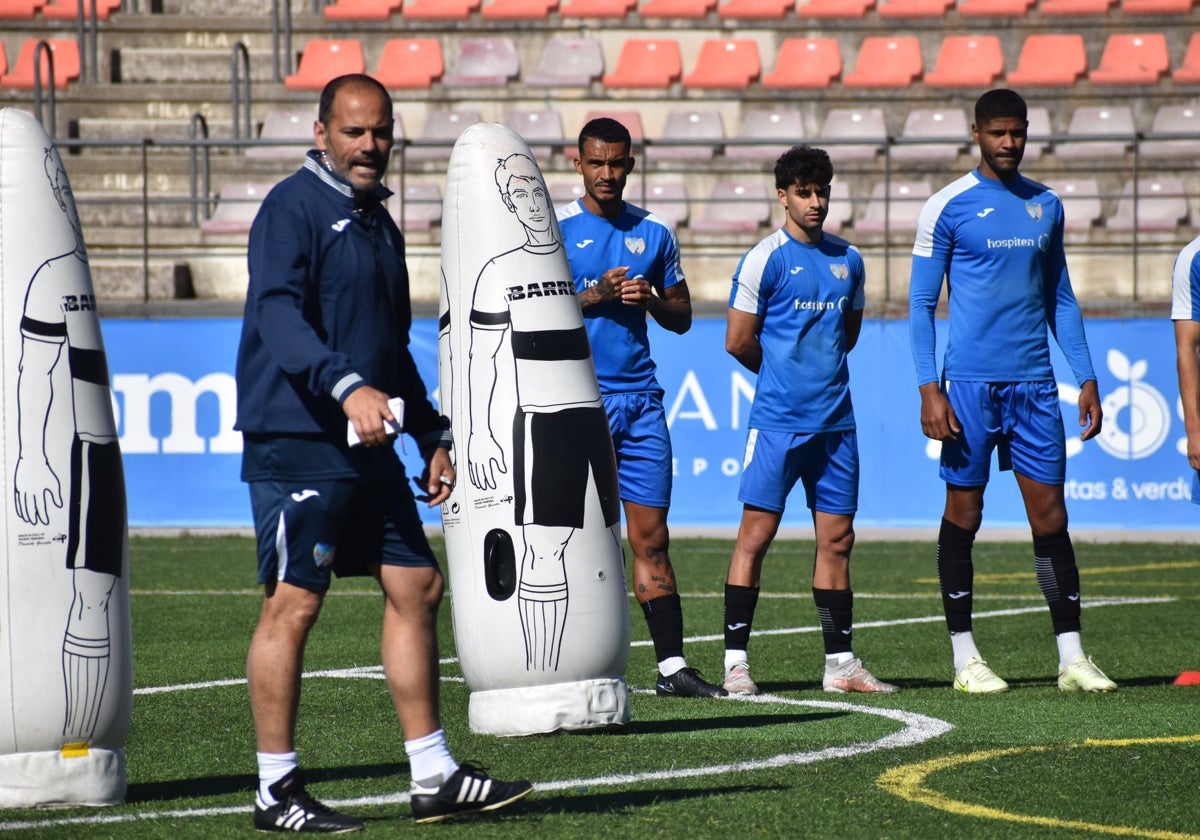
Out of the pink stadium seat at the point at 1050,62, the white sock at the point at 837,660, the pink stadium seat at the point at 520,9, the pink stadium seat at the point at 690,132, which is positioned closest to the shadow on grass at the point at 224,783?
the white sock at the point at 837,660

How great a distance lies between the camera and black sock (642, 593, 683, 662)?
7285 mm

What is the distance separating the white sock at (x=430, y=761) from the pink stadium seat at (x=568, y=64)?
54.5ft

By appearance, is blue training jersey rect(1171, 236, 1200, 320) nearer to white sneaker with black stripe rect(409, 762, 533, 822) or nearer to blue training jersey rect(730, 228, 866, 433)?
blue training jersey rect(730, 228, 866, 433)

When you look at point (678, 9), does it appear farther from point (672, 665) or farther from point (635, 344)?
point (672, 665)

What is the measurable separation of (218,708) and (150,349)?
9.12 metres

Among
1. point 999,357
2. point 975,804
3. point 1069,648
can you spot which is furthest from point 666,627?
point 975,804

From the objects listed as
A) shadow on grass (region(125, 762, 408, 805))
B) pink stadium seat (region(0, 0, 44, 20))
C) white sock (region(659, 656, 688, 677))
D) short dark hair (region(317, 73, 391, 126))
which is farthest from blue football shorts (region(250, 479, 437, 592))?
pink stadium seat (region(0, 0, 44, 20))

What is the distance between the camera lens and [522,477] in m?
6.09

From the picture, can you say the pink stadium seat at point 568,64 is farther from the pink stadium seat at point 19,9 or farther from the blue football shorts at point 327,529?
the blue football shorts at point 327,529

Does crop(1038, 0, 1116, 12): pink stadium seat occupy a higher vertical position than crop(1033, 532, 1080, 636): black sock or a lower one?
higher

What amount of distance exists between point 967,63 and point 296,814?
1744 cm

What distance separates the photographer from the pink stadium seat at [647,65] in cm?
2091

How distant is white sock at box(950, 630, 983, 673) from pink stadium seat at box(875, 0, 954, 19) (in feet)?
49.2

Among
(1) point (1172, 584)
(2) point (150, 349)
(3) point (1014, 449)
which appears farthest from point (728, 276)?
(3) point (1014, 449)
